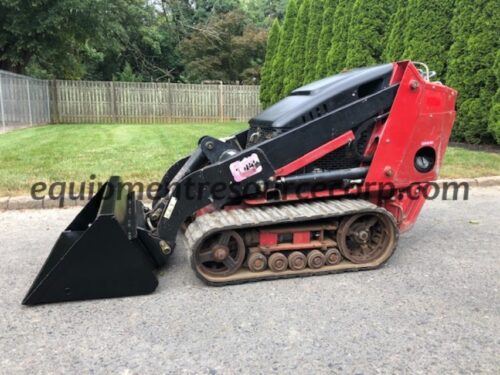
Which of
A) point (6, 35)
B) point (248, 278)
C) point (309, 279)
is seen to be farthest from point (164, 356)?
point (6, 35)

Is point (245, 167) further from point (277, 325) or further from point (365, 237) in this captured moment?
point (277, 325)

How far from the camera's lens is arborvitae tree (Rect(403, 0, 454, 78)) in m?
11.3

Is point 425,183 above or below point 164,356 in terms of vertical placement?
above

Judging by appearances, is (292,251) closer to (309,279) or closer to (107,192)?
(309,279)

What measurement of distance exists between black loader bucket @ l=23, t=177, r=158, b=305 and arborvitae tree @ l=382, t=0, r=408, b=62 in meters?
10.9

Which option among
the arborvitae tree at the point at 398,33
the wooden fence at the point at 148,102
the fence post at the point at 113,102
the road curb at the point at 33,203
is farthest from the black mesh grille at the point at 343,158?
the fence post at the point at 113,102

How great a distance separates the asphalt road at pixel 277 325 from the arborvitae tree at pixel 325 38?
1324 cm

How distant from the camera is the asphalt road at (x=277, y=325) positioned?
259 centimetres

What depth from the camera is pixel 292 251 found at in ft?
12.5

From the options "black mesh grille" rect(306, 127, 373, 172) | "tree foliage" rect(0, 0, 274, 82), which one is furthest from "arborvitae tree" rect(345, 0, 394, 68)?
"tree foliage" rect(0, 0, 274, 82)

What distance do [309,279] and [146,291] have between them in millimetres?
1294

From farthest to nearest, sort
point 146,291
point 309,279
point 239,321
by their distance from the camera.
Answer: point 309,279, point 146,291, point 239,321

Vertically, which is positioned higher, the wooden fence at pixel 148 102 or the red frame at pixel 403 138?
the red frame at pixel 403 138

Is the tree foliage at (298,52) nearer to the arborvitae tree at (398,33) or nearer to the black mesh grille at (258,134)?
the arborvitae tree at (398,33)
